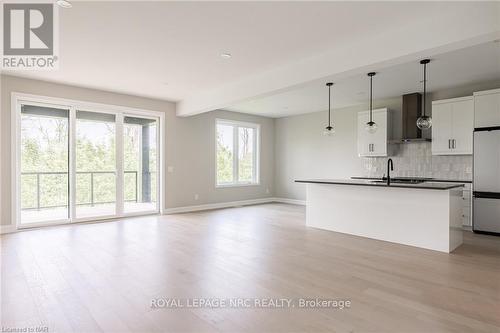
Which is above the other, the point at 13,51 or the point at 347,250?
the point at 13,51

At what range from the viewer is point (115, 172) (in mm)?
6211

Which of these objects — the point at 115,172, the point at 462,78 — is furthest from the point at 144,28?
the point at 462,78

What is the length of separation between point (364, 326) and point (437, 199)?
2.73 m

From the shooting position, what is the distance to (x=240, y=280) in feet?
9.70

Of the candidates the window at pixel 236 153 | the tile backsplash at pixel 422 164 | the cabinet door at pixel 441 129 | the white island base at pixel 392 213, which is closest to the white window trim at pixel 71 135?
the window at pixel 236 153

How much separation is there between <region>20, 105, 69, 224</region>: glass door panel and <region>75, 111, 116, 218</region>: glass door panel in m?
0.23

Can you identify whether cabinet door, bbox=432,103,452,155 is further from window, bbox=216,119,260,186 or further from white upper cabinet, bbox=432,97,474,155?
window, bbox=216,119,260,186

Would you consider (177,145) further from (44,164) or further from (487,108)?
(487,108)

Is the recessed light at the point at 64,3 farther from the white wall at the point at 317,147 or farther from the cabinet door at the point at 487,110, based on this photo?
the white wall at the point at 317,147

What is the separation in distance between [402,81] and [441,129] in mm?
1334

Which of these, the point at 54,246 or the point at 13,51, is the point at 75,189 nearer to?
the point at 54,246

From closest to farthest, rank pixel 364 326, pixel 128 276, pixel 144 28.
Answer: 1. pixel 364 326
2. pixel 128 276
3. pixel 144 28

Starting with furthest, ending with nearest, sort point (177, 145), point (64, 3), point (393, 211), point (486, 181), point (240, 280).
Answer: point (177, 145) < point (486, 181) < point (393, 211) < point (240, 280) < point (64, 3)

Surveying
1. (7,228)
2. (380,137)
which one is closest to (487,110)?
(380,137)
